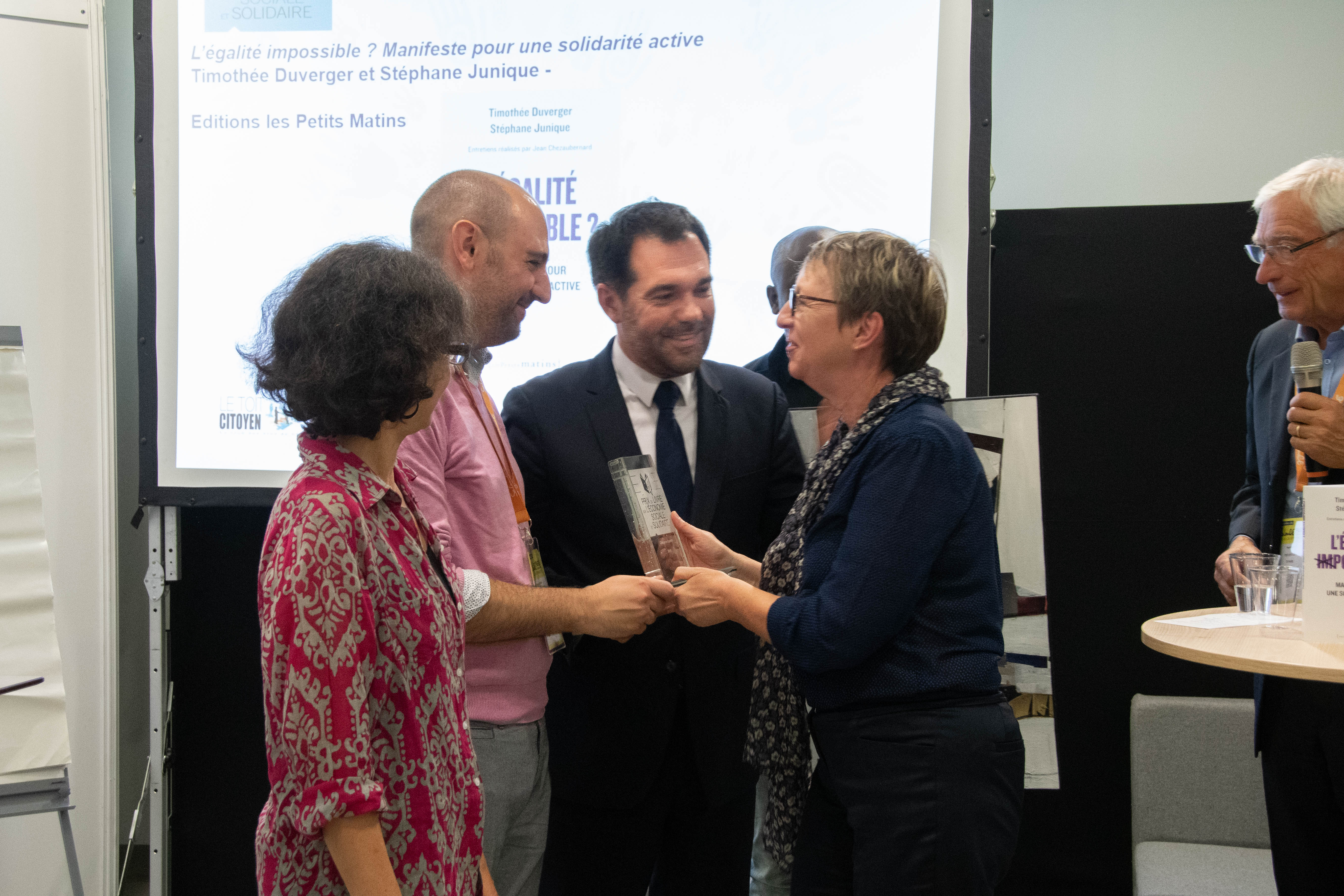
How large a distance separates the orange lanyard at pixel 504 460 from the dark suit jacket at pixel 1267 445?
5.38ft

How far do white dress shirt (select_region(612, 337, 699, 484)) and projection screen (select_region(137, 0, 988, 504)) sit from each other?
79cm

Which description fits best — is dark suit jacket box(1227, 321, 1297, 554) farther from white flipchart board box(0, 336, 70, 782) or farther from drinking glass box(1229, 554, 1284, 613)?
white flipchart board box(0, 336, 70, 782)

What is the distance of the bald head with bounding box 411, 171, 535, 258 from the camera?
1.88 metres

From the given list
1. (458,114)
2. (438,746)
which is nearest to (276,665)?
(438,746)

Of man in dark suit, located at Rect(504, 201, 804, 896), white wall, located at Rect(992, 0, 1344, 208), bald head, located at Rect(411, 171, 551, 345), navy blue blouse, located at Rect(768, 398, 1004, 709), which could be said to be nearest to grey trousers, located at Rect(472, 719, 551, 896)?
man in dark suit, located at Rect(504, 201, 804, 896)

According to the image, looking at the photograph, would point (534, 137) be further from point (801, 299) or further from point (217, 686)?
point (217, 686)

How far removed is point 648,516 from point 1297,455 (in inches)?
58.9

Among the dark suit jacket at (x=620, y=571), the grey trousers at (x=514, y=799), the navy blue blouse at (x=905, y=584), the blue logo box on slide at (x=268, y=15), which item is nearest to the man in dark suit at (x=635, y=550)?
the dark suit jacket at (x=620, y=571)

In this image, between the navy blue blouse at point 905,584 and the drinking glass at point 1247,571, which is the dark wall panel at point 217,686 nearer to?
the navy blue blouse at point 905,584

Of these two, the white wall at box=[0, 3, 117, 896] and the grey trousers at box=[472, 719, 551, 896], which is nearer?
the grey trousers at box=[472, 719, 551, 896]

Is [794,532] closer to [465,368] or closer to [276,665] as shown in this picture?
[465,368]

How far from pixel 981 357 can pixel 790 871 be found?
1.62 meters

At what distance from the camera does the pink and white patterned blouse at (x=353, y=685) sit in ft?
3.35

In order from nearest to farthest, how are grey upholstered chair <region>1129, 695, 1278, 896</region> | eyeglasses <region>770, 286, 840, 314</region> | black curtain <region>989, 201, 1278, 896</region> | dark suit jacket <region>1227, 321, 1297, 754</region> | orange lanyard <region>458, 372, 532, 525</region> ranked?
eyeglasses <region>770, 286, 840, 314</region> → orange lanyard <region>458, 372, 532, 525</region> → dark suit jacket <region>1227, 321, 1297, 754</region> → grey upholstered chair <region>1129, 695, 1278, 896</region> → black curtain <region>989, 201, 1278, 896</region>
